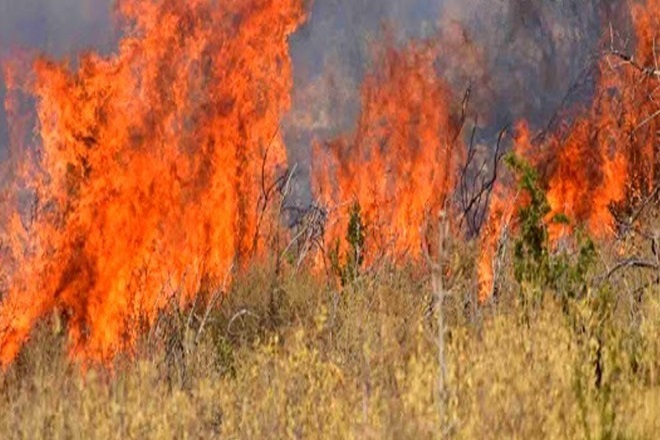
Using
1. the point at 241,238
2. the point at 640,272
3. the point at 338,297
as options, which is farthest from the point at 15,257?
the point at 640,272

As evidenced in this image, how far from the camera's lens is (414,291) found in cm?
1409

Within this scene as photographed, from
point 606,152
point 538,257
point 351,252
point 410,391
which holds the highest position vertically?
point 606,152

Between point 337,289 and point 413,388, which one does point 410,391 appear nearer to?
point 413,388

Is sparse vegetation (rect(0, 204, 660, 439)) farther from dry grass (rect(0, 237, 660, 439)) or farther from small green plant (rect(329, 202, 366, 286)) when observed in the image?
small green plant (rect(329, 202, 366, 286))

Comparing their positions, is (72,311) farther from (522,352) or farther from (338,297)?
(522,352)

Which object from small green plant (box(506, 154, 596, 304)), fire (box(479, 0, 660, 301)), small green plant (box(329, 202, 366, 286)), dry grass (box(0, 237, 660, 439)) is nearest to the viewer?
dry grass (box(0, 237, 660, 439))

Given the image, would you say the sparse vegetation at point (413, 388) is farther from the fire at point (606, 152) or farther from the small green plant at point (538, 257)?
the fire at point (606, 152)

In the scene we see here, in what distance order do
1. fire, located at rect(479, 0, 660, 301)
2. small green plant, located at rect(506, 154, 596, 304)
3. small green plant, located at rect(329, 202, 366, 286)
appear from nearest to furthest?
small green plant, located at rect(506, 154, 596, 304) < small green plant, located at rect(329, 202, 366, 286) < fire, located at rect(479, 0, 660, 301)

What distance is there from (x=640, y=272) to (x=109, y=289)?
329 inches

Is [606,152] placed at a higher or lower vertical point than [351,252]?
higher

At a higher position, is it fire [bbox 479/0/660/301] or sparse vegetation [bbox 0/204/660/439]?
fire [bbox 479/0/660/301]

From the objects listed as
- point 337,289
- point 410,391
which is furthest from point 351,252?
point 410,391

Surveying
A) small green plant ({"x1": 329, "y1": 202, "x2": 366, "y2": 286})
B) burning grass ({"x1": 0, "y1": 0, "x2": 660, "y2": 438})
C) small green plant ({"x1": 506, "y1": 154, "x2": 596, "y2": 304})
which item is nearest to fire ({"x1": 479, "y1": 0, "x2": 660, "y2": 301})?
burning grass ({"x1": 0, "y1": 0, "x2": 660, "y2": 438})

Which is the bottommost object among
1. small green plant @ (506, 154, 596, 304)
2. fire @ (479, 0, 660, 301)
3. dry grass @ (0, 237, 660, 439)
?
dry grass @ (0, 237, 660, 439)
